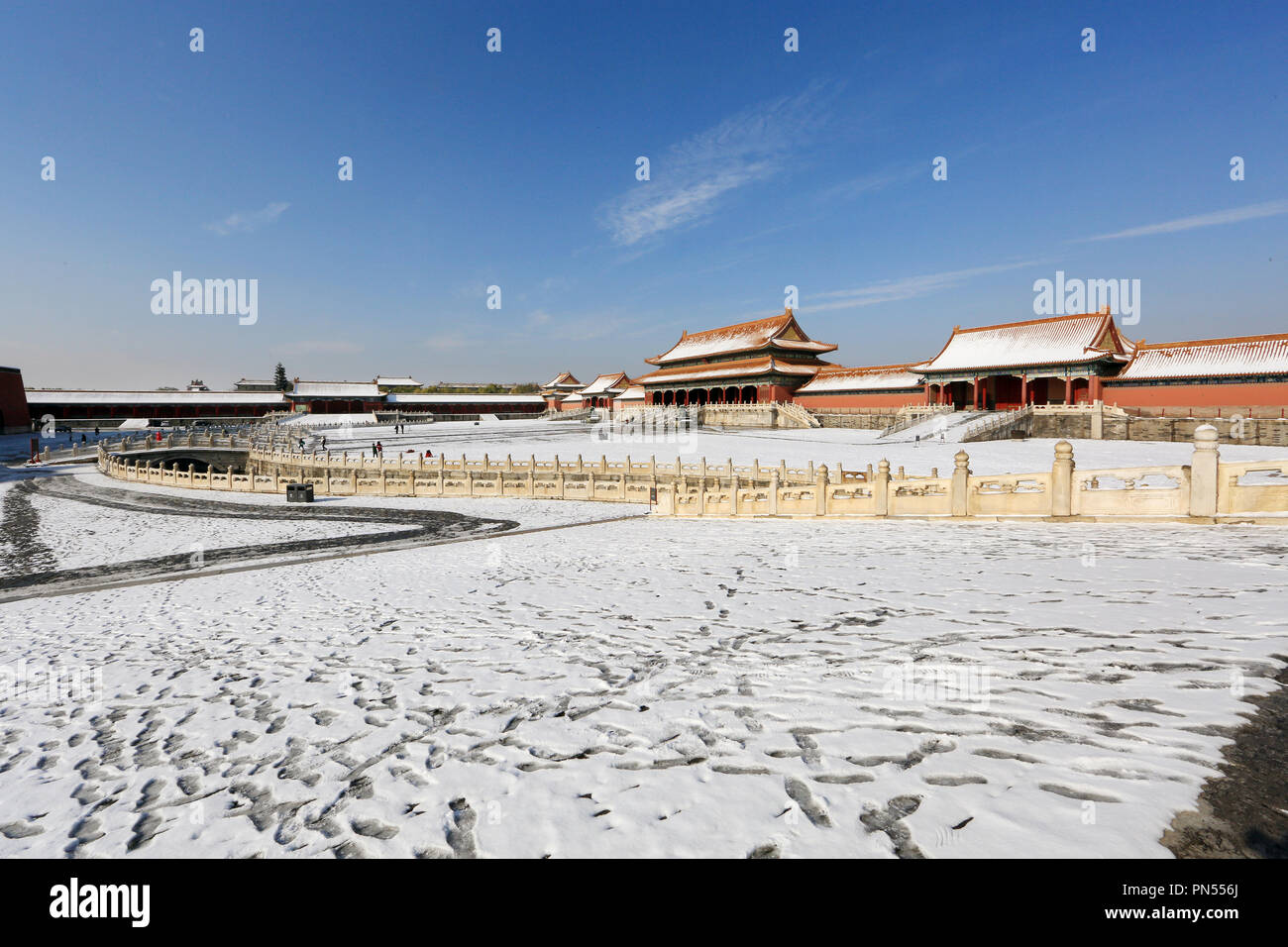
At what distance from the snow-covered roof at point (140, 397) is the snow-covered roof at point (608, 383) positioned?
38.2m

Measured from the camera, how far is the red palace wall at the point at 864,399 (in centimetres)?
4325

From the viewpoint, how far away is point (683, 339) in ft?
213

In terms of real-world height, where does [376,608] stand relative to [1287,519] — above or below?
below

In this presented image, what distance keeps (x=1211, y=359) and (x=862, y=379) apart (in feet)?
65.5

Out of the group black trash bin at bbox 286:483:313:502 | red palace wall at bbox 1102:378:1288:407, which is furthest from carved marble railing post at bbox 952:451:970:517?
red palace wall at bbox 1102:378:1288:407

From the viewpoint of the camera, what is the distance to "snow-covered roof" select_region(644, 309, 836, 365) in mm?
53278

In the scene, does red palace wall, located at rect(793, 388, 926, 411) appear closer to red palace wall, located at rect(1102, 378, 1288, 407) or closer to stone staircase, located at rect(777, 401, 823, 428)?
stone staircase, located at rect(777, 401, 823, 428)

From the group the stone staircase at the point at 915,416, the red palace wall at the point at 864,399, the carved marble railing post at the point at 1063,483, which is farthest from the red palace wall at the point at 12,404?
the carved marble railing post at the point at 1063,483

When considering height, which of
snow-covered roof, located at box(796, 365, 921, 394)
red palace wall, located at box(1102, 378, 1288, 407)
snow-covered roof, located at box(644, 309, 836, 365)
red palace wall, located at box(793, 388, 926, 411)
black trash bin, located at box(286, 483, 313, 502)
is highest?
snow-covered roof, located at box(644, 309, 836, 365)

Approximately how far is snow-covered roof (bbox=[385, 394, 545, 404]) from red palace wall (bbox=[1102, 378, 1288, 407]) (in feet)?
219

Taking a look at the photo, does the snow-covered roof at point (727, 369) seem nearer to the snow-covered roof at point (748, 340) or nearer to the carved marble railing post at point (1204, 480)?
the snow-covered roof at point (748, 340)
